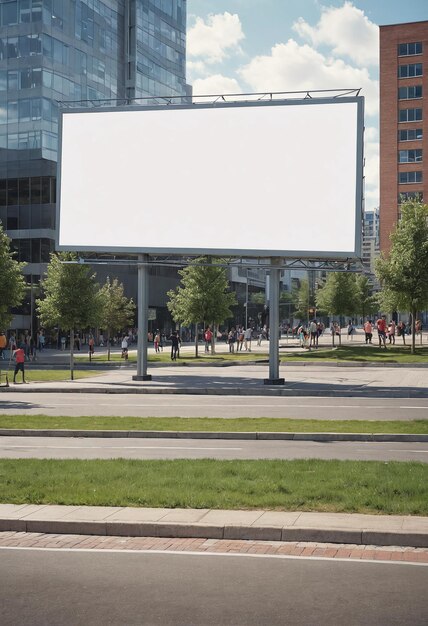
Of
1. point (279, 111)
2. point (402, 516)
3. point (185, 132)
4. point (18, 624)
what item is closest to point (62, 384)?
point (185, 132)

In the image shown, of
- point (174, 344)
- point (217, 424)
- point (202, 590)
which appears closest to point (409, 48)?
point (174, 344)

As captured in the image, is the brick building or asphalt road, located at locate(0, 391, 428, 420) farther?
the brick building

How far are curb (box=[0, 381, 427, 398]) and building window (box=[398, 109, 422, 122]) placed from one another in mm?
74402

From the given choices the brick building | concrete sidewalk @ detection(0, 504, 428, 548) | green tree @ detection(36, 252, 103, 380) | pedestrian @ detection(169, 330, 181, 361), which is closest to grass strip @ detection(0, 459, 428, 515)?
concrete sidewalk @ detection(0, 504, 428, 548)

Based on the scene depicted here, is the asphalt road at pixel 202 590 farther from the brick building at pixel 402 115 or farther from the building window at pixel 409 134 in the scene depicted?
the building window at pixel 409 134

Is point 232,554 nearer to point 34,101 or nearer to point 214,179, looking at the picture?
point 214,179

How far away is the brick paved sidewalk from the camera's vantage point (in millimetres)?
9055

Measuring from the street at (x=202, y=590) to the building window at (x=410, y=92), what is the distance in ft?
325

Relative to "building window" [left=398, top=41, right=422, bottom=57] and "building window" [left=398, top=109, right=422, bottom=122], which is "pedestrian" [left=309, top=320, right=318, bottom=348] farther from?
"building window" [left=398, top=41, right=422, bottom=57]

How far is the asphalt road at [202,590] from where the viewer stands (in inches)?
273

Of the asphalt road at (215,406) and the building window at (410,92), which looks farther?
the building window at (410,92)

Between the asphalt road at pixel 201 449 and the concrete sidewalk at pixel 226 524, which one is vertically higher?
the concrete sidewalk at pixel 226 524

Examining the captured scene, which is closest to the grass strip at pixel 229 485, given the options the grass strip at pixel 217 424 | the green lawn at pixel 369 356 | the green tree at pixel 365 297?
the grass strip at pixel 217 424

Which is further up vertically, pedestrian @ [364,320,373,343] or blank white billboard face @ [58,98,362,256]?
blank white billboard face @ [58,98,362,256]
